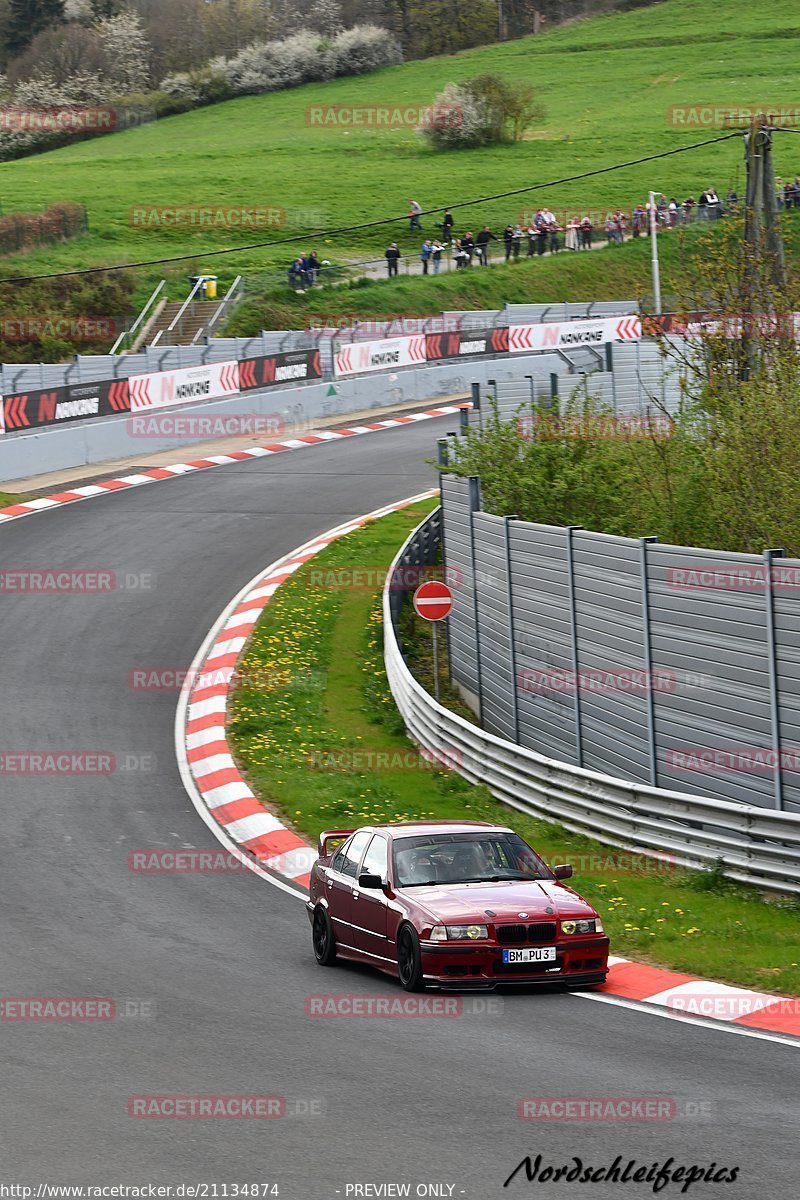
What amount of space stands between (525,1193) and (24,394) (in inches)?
1198

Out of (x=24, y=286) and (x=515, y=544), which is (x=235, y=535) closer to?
(x=515, y=544)

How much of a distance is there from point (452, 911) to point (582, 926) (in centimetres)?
92

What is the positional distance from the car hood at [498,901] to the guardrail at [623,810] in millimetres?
2491

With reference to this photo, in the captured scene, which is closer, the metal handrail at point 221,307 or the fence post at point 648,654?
the fence post at point 648,654

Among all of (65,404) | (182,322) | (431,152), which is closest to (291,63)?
(431,152)

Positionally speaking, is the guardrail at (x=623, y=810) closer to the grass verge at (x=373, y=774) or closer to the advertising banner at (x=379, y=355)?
the grass verge at (x=373, y=774)

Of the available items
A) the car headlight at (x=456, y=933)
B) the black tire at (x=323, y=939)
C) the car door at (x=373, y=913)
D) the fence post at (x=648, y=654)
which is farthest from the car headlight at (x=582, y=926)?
the fence post at (x=648, y=654)

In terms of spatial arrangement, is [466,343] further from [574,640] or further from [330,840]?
[330,840]

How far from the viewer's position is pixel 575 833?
646 inches

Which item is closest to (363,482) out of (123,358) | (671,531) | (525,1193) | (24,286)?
(123,358)

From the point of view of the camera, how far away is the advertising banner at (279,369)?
4278 centimetres

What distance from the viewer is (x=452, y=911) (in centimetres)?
1142

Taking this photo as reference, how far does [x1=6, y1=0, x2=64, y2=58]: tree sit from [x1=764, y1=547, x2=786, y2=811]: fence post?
117245 mm

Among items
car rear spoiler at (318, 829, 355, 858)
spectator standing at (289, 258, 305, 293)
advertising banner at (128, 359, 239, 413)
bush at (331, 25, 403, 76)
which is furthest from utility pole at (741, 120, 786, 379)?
bush at (331, 25, 403, 76)
